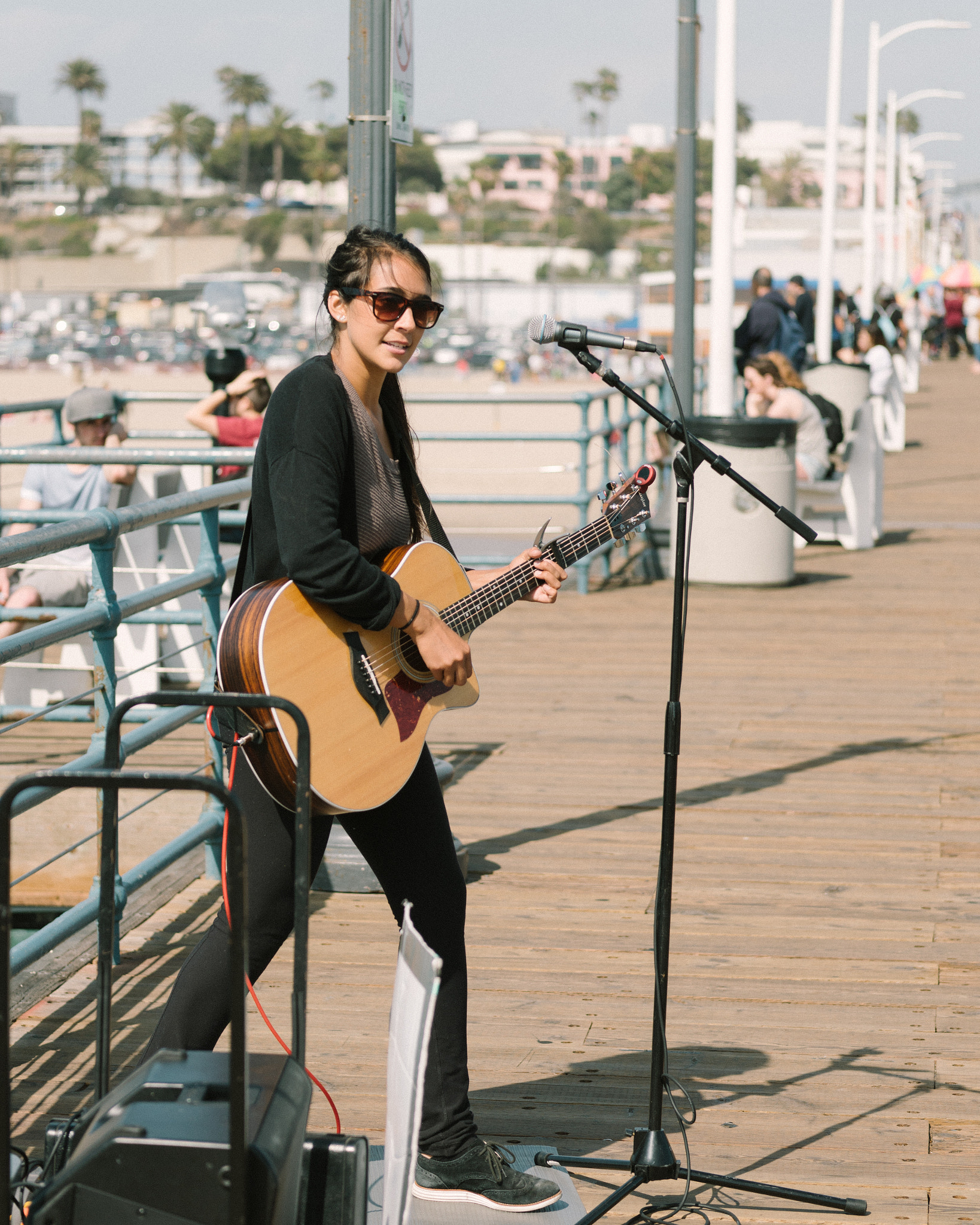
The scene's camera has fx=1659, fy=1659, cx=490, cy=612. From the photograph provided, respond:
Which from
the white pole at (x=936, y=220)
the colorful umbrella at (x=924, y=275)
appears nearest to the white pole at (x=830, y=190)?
the colorful umbrella at (x=924, y=275)

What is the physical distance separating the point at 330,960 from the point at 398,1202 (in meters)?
2.11

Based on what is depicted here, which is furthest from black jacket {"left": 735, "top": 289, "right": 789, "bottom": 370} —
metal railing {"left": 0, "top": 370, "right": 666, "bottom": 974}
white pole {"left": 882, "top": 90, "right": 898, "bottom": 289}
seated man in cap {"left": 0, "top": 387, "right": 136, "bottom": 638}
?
white pole {"left": 882, "top": 90, "right": 898, "bottom": 289}

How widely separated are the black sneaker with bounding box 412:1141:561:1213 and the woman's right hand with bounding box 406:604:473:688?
2.97ft

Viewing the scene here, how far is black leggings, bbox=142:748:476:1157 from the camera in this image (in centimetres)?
297

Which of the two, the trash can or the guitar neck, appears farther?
the trash can

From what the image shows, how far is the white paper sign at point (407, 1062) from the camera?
2.31m

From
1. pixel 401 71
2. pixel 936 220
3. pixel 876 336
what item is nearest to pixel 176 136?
pixel 936 220

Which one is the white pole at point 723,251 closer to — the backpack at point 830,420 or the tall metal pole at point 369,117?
the backpack at point 830,420

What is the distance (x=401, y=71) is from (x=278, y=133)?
634ft

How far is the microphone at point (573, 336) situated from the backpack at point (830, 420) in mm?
9182

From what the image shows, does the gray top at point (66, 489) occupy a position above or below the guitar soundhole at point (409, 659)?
below

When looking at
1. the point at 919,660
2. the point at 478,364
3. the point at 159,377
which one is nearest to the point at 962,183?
the point at 478,364

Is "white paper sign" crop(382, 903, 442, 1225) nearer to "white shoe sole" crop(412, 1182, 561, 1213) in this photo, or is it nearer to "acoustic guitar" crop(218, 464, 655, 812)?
"acoustic guitar" crop(218, 464, 655, 812)

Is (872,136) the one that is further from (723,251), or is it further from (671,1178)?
(671,1178)
